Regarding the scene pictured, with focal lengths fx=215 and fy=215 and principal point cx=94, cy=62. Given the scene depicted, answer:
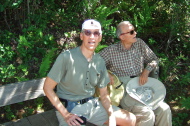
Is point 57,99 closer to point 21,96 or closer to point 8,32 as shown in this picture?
point 21,96

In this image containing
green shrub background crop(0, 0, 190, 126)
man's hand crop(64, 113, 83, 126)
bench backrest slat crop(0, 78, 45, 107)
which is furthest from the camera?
green shrub background crop(0, 0, 190, 126)

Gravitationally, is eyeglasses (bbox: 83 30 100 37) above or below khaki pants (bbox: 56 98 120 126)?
above

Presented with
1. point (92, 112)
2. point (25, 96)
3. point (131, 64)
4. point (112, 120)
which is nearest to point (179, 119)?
point (131, 64)

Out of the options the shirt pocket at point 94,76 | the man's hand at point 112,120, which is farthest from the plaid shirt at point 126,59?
the man's hand at point 112,120

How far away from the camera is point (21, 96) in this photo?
285cm

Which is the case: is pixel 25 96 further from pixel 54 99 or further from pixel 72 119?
pixel 72 119

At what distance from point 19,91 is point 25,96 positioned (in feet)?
0.39

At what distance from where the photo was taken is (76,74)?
2.45m

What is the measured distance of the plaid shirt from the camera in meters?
3.27

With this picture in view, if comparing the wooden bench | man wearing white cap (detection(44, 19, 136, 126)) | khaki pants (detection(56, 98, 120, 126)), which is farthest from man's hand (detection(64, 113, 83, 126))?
the wooden bench

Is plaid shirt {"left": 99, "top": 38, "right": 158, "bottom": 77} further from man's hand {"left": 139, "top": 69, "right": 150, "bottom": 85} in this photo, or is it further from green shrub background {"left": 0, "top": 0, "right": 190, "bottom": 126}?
green shrub background {"left": 0, "top": 0, "right": 190, "bottom": 126}

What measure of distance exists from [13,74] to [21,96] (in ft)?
2.27

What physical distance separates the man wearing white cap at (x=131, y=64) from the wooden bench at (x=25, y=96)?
1.05 meters

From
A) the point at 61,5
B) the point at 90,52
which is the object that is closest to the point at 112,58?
the point at 90,52
